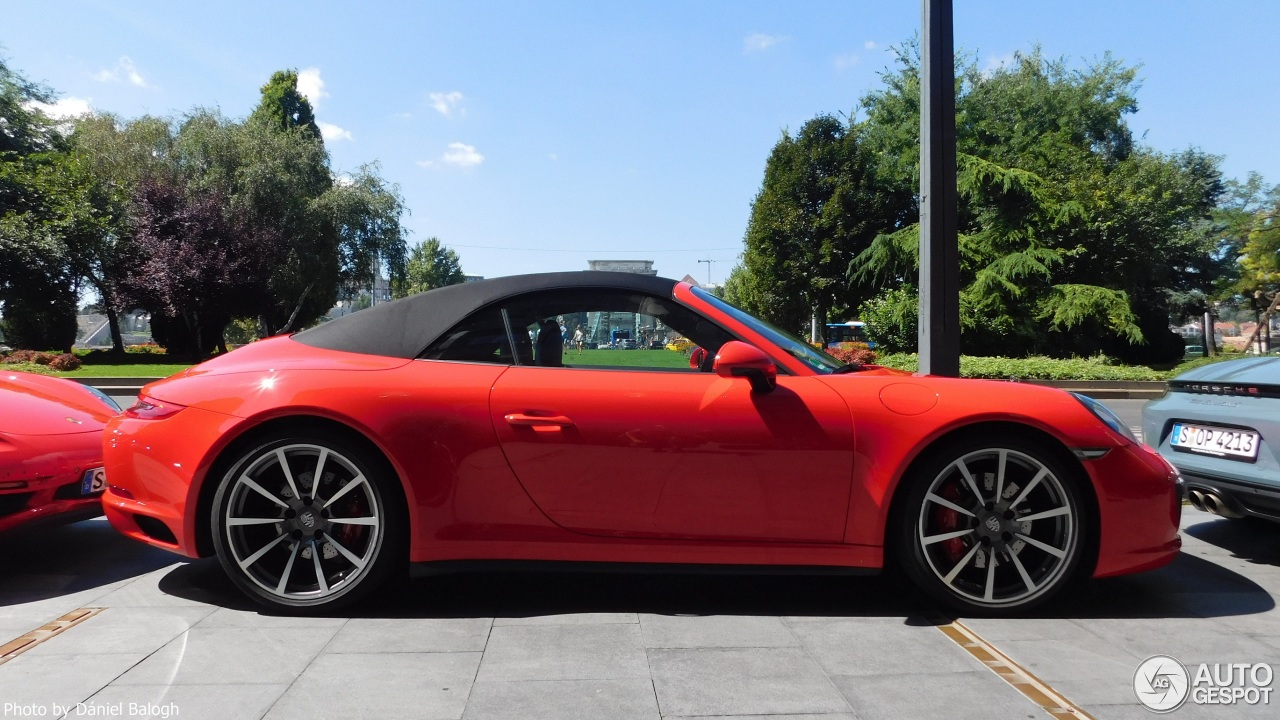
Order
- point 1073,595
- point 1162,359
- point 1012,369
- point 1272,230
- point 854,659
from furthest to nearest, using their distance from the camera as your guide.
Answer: point 1162,359
point 1272,230
point 1012,369
point 1073,595
point 854,659

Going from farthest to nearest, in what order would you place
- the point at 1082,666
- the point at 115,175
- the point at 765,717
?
the point at 115,175 < the point at 1082,666 < the point at 765,717

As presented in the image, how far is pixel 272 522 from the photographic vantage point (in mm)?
3160

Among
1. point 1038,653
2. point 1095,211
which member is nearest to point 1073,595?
point 1038,653

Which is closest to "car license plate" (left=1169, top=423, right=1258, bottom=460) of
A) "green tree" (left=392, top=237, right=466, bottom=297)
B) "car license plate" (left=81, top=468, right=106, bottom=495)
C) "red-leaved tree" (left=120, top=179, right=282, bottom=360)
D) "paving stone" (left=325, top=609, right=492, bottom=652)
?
"paving stone" (left=325, top=609, right=492, bottom=652)

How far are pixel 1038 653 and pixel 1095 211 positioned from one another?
28.8 meters

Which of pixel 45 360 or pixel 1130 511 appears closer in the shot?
pixel 1130 511

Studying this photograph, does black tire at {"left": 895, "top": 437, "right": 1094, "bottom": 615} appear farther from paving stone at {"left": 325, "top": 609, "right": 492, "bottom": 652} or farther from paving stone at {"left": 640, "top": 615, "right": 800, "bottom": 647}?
paving stone at {"left": 325, "top": 609, "right": 492, "bottom": 652}

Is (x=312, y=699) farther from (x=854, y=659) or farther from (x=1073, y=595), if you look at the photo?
(x=1073, y=595)

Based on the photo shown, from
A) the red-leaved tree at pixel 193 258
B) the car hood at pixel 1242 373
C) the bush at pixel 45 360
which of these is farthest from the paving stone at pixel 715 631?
the red-leaved tree at pixel 193 258

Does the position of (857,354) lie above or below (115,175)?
below

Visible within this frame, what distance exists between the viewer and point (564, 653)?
9.20ft

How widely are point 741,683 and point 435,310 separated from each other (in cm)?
187

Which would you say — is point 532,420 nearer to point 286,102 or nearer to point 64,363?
point 64,363

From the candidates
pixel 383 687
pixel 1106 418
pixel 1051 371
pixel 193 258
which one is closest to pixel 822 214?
pixel 1051 371
